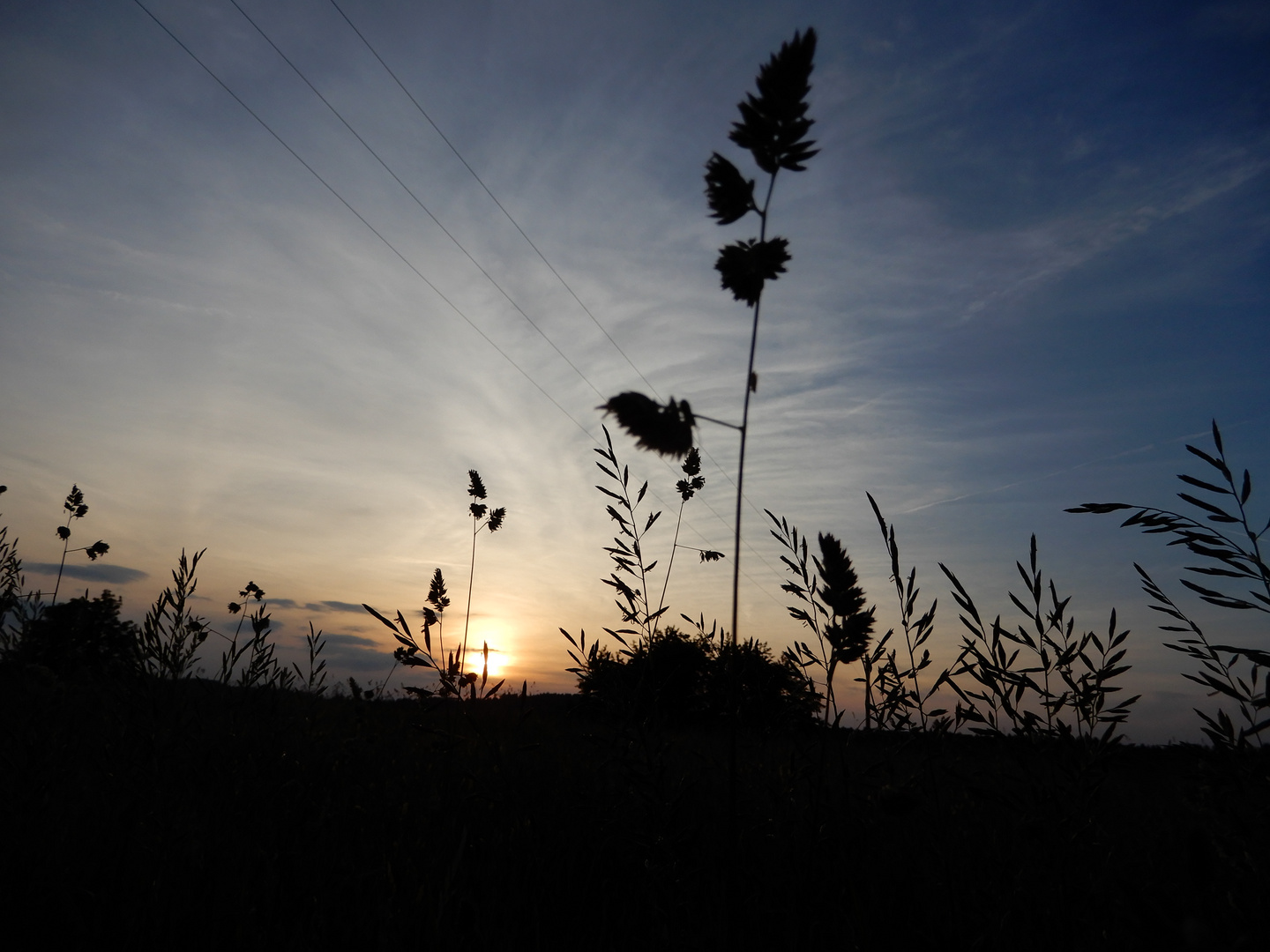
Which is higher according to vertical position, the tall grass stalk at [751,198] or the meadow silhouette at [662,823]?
the tall grass stalk at [751,198]

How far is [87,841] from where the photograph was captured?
2.74m

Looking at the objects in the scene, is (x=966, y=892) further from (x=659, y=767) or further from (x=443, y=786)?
(x=443, y=786)

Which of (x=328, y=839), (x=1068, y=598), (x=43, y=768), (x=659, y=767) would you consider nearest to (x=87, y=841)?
(x=43, y=768)

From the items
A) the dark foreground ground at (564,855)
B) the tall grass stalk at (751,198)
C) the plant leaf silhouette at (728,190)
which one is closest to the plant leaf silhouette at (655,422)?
the tall grass stalk at (751,198)

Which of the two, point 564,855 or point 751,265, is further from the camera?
point 564,855

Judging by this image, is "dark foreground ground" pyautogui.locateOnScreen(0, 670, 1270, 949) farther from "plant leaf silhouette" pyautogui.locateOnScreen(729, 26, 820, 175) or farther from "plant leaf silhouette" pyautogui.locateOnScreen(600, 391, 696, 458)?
"plant leaf silhouette" pyautogui.locateOnScreen(729, 26, 820, 175)

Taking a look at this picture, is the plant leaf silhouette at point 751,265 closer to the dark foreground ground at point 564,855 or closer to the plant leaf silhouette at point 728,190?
the plant leaf silhouette at point 728,190

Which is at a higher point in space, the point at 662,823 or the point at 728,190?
the point at 728,190

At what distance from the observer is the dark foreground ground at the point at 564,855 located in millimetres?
2088

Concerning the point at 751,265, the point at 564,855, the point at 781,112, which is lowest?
the point at 564,855

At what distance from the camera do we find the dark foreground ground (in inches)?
82.2

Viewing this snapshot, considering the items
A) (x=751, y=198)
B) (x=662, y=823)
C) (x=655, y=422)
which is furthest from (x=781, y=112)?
(x=662, y=823)

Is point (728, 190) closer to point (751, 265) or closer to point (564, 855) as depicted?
point (751, 265)

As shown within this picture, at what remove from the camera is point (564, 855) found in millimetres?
3150
